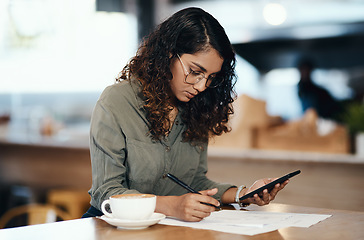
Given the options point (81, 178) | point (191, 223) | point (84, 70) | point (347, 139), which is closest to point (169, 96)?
point (191, 223)

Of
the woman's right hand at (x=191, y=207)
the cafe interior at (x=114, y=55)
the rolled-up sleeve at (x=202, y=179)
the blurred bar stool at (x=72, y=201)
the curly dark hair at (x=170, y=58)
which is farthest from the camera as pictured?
the cafe interior at (x=114, y=55)

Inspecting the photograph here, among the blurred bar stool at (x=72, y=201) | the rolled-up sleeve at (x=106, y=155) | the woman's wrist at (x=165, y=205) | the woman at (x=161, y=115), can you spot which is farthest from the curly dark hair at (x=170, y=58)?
the blurred bar stool at (x=72, y=201)

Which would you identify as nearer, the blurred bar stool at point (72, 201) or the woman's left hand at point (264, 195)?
the woman's left hand at point (264, 195)

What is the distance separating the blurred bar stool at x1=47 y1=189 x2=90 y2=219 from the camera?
12.2 ft

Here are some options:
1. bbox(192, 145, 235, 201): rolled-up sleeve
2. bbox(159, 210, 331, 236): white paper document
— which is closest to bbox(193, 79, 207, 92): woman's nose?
bbox(192, 145, 235, 201): rolled-up sleeve

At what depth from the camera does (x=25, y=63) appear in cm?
680

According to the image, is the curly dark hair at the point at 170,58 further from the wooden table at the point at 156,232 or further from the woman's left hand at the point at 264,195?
the wooden table at the point at 156,232

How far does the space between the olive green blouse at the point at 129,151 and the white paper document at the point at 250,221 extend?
0.21 m

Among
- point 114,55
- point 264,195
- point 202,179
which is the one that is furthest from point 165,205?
point 114,55

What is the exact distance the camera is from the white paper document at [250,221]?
118 cm

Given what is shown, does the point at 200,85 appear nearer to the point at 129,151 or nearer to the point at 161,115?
the point at 161,115

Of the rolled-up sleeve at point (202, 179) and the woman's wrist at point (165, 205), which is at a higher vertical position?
the woman's wrist at point (165, 205)

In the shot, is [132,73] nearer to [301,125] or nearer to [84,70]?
[301,125]

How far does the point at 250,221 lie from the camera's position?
127cm
